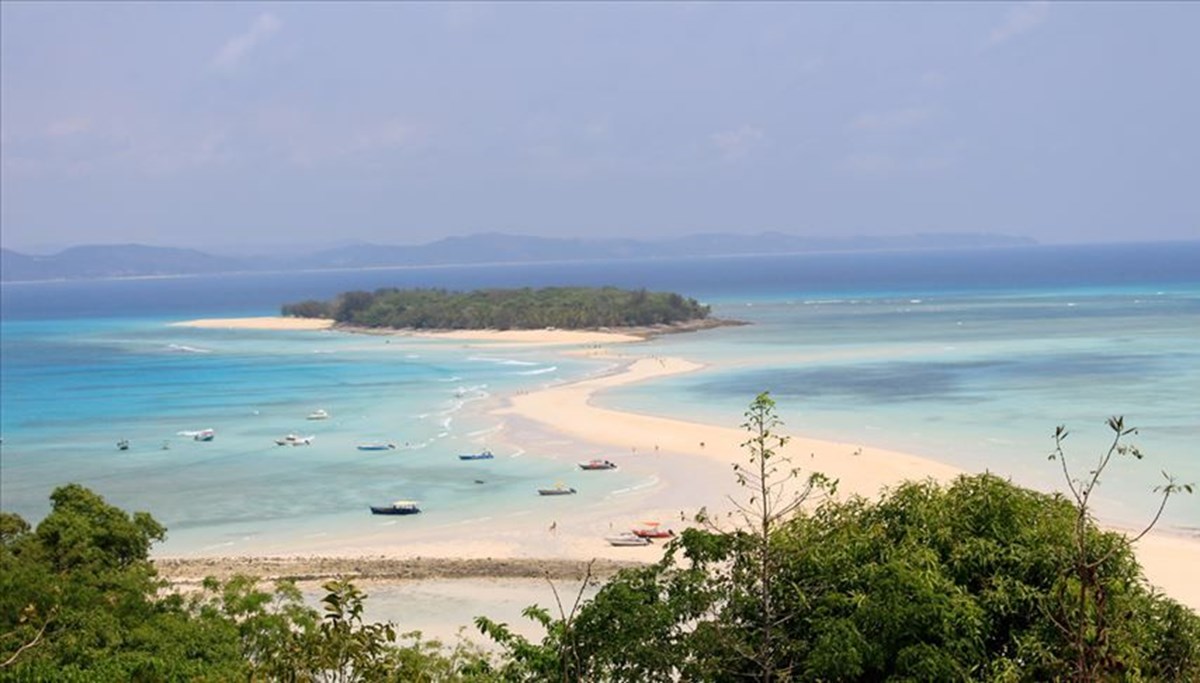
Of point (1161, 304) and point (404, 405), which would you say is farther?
point (1161, 304)

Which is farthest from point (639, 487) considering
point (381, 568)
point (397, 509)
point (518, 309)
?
point (518, 309)

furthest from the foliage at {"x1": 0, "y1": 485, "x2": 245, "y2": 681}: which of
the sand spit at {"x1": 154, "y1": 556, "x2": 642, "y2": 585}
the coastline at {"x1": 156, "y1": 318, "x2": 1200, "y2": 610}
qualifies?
the coastline at {"x1": 156, "y1": 318, "x2": 1200, "y2": 610}

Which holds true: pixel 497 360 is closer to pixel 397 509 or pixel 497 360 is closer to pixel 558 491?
pixel 558 491

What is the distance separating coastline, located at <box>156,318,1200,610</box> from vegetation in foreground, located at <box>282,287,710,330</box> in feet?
135

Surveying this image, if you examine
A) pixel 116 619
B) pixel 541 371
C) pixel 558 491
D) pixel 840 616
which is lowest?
pixel 558 491

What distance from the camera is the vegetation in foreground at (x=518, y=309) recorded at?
92875 mm

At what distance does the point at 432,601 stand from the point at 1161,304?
85408 millimetres

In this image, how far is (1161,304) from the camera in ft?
312

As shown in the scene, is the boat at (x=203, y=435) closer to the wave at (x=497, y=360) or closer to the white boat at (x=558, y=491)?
the white boat at (x=558, y=491)

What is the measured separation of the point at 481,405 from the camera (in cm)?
5194

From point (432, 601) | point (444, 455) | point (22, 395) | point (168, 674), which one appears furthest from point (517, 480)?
point (22, 395)

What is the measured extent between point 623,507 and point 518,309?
65.9 metres

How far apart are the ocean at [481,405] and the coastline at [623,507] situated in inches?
52.8

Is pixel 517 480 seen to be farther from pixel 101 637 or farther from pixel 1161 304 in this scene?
pixel 1161 304
